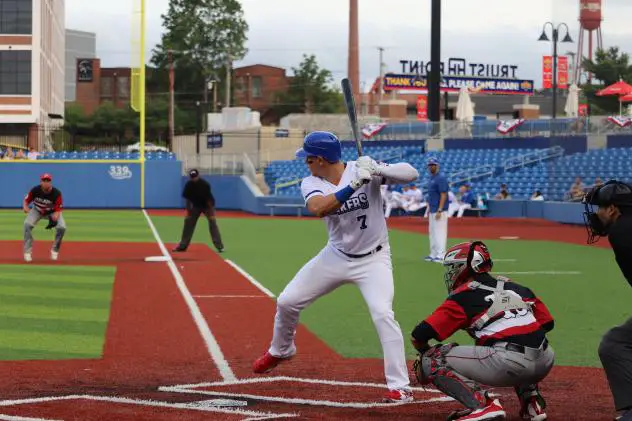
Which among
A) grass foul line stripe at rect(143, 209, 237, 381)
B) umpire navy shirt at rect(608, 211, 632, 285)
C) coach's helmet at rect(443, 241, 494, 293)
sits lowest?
grass foul line stripe at rect(143, 209, 237, 381)

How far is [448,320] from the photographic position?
21.2 feet

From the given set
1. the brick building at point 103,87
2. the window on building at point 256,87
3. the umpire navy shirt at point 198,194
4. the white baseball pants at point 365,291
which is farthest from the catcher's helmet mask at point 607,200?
the brick building at point 103,87

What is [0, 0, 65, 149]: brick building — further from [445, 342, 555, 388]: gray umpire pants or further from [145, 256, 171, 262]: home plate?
[445, 342, 555, 388]: gray umpire pants

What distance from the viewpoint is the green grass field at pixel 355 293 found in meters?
11.2

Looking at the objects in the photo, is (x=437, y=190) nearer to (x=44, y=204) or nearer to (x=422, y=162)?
(x=44, y=204)

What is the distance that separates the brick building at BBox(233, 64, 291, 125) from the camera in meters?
101

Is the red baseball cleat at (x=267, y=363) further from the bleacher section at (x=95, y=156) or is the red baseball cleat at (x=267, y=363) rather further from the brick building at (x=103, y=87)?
the brick building at (x=103, y=87)

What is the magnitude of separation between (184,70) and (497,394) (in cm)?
8942

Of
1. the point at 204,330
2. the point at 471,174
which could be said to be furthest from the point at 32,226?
the point at 471,174

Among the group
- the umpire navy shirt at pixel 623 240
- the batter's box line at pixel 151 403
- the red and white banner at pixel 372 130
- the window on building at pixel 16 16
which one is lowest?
the batter's box line at pixel 151 403

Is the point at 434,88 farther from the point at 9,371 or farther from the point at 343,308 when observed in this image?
the point at 9,371

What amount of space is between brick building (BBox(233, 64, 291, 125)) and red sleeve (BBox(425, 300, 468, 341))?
94.2m

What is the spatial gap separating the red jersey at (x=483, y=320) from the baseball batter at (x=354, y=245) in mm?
1010

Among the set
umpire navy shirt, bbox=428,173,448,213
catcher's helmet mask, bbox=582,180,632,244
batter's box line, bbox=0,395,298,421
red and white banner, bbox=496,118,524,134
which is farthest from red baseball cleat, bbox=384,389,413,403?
red and white banner, bbox=496,118,524,134
